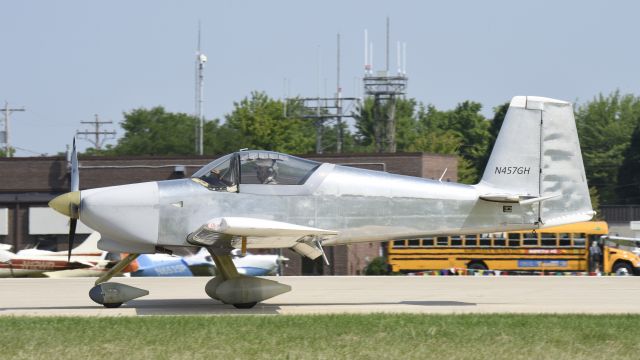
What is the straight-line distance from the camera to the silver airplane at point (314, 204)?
14578 mm

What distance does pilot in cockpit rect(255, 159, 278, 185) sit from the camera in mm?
14852

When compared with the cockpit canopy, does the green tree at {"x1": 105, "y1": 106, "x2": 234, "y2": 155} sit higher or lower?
higher

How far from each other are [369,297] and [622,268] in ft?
49.4

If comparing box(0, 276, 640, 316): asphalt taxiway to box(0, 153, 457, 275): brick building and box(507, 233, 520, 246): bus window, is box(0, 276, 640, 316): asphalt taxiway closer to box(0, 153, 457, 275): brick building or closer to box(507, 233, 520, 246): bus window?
box(507, 233, 520, 246): bus window

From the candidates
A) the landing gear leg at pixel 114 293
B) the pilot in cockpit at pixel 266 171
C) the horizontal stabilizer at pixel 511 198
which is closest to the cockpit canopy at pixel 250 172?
the pilot in cockpit at pixel 266 171

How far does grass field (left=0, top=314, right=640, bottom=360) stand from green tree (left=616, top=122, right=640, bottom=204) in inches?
2888

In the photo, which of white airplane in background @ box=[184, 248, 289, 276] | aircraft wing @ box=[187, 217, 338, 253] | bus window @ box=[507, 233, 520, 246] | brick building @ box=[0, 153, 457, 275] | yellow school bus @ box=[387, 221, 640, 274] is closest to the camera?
aircraft wing @ box=[187, 217, 338, 253]

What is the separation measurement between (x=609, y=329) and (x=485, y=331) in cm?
161

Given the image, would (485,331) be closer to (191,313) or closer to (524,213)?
(524,213)

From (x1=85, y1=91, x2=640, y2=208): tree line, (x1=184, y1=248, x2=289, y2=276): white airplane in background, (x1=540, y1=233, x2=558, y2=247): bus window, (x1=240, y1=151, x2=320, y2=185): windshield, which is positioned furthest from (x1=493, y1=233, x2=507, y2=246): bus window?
(x1=85, y1=91, x2=640, y2=208): tree line

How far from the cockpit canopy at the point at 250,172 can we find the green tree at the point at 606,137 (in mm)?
75496

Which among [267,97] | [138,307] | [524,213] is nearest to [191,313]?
[138,307]

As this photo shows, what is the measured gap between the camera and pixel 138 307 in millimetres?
15883

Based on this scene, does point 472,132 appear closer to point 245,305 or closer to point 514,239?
point 514,239
